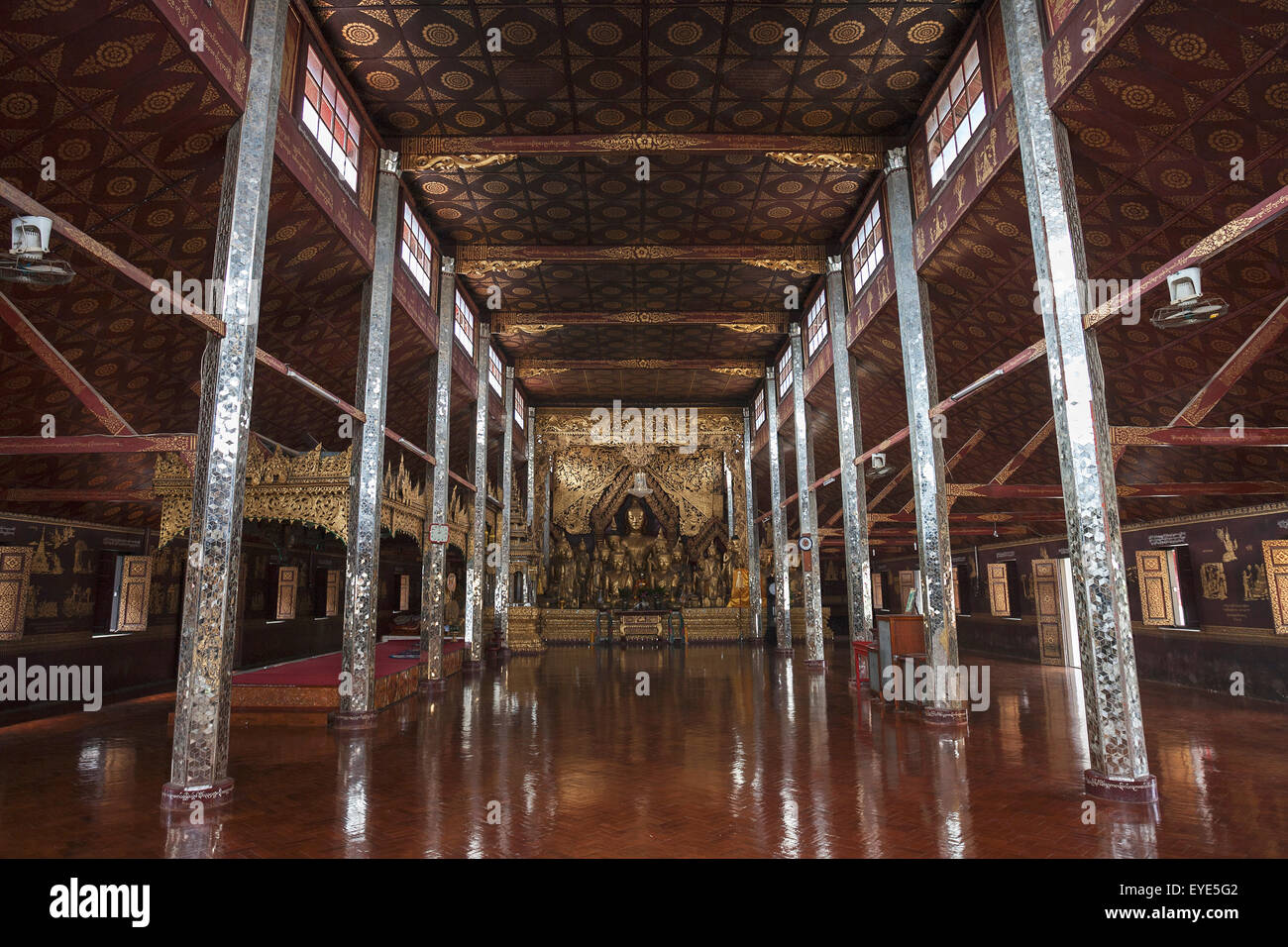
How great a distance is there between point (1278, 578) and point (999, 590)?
26.1 feet

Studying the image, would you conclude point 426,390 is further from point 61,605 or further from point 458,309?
point 61,605

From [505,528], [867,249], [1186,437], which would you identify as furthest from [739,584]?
[1186,437]

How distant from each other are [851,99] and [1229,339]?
569 centimetres

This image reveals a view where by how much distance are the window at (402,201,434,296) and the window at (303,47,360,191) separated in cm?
205

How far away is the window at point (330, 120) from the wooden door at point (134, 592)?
7841mm

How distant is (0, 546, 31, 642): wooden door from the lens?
32.7 ft

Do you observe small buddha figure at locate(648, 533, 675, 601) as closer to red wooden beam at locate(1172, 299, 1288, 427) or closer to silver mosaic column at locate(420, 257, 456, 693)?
silver mosaic column at locate(420, 257, 456, 693)

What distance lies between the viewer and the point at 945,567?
9.22 metres

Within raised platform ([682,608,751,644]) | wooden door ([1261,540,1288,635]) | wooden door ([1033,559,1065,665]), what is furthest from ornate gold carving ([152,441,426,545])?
wooden door ([1033,559,1065,665])

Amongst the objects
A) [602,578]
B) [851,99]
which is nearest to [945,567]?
[851,99]

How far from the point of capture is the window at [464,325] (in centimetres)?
1564

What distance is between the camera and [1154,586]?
13359 mm

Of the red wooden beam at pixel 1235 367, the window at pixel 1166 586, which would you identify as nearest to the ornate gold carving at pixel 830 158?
the red wooden beam at pixel 1235 367

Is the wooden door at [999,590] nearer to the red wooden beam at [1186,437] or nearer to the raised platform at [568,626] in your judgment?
the raised platform at [568,626]
